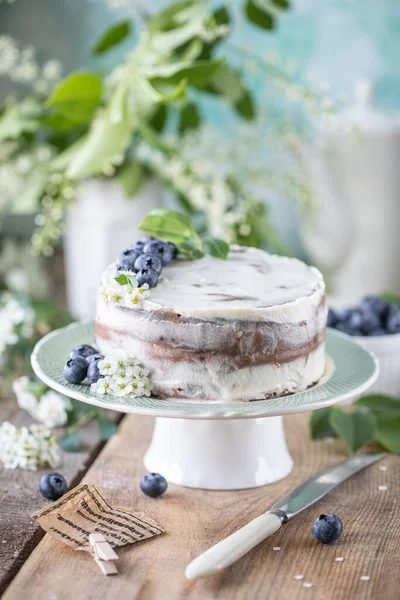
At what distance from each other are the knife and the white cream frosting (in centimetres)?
29

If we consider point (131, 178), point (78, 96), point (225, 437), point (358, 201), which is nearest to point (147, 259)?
point (225, 437)

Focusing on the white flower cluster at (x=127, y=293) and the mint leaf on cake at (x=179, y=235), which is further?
the mint leaf on cake at (x=179, y=235)

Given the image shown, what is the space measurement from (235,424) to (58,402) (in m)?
0.44

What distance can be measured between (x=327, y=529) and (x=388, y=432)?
1.38 ft

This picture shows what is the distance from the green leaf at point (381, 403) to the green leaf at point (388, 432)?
0.5 inches

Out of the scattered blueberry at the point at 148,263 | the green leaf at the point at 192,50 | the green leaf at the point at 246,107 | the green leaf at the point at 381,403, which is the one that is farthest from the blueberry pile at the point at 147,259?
the green leaf at the point at 246,107

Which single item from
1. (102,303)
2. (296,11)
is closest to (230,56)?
(296,11)

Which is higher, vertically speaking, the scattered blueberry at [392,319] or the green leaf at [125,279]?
the green leaf at [125,279]

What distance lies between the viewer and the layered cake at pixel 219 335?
49.6 inches

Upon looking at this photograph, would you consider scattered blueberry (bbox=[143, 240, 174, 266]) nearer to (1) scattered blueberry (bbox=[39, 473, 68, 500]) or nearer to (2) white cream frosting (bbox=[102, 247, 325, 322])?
(2) white cream frosting (bbox=[102, 247, 325, 322])

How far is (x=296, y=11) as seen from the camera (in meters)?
2.55

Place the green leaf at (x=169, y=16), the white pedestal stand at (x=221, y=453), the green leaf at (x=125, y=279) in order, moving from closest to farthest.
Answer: the green leaf at (x=125, y=279)
the white pedestal stand at (x=221, y=453)
the green leaf at (x=169, y=16)

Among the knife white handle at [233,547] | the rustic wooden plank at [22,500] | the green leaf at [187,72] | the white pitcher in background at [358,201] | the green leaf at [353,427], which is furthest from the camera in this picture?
the white pitcher in background at [358,201]

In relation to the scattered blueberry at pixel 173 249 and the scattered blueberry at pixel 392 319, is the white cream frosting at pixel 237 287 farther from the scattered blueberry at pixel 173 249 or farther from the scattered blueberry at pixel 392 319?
the scattered blueberry at pixel 392 319
